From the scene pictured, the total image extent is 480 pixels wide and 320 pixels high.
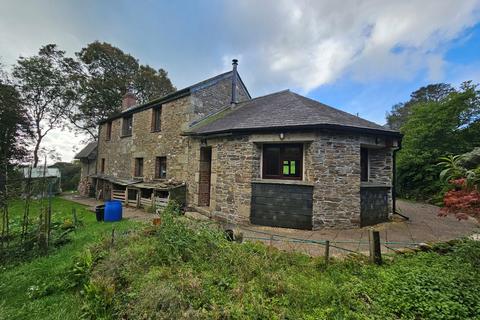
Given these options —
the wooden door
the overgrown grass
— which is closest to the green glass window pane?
the overgrown grass

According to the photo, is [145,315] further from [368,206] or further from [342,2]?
[342,2]

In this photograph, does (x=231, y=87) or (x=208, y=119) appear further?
(x=231, y=87)

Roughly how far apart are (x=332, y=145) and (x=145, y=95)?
24.1 meters

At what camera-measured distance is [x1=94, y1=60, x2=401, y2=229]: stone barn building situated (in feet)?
21.6

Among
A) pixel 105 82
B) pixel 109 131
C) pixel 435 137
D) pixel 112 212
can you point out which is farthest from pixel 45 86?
pixel 435 137

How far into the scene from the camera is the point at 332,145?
667 centimetres

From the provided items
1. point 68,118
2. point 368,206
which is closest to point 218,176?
point 368,206

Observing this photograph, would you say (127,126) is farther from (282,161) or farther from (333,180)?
(333,180)

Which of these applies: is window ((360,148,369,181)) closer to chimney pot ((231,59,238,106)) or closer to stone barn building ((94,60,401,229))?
stone barn building ((94,60,401,229))

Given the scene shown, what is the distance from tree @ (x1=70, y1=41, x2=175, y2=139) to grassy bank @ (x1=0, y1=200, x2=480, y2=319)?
22.7 m

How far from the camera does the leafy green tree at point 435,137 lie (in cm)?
1182

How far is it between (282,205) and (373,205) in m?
3.48

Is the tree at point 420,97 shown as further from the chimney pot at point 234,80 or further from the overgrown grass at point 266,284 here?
the overgrown grass at point 266,284

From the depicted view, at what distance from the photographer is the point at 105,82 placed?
22.1 m
